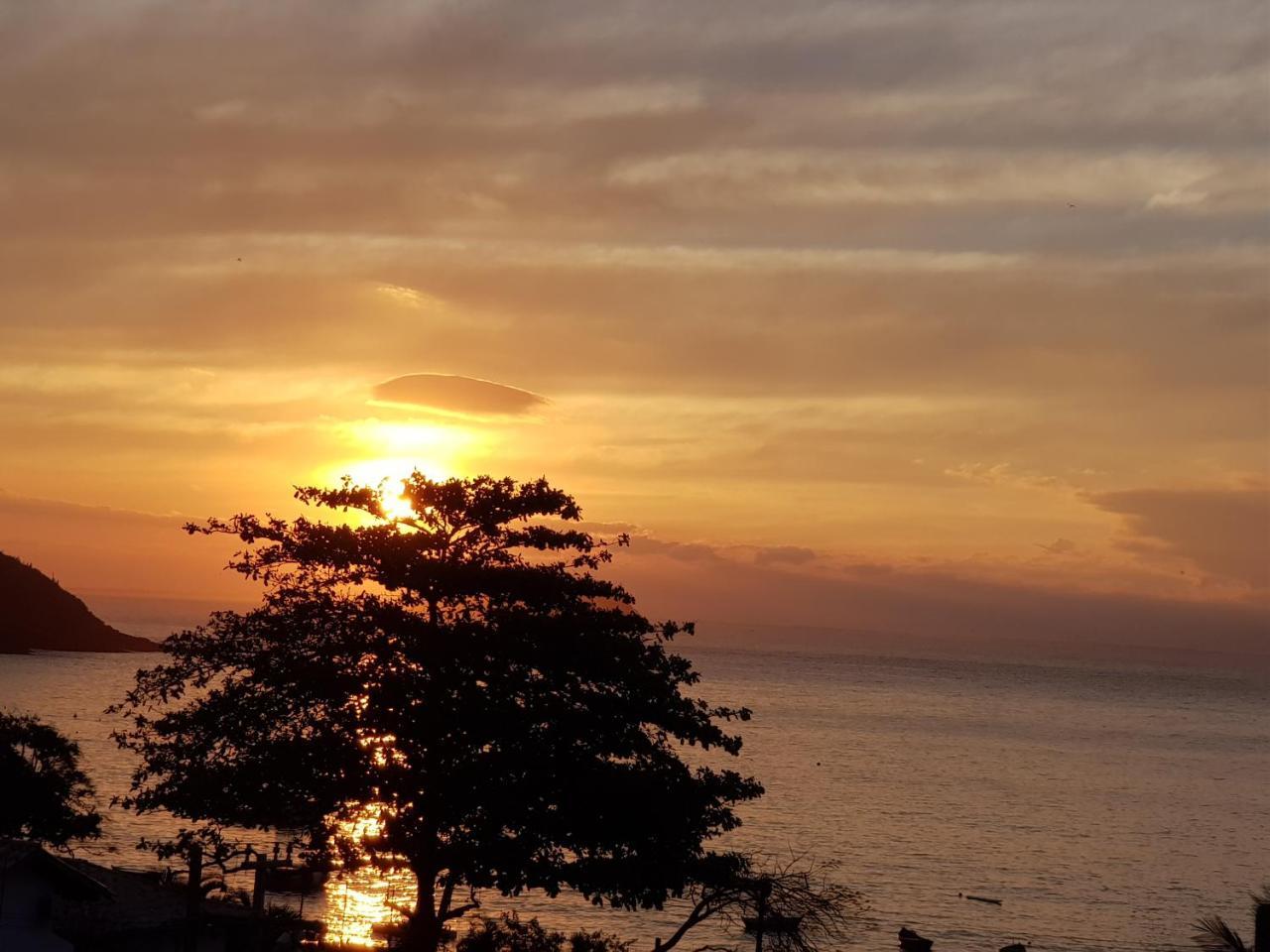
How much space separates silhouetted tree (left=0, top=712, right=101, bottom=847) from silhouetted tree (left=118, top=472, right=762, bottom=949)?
743 inches

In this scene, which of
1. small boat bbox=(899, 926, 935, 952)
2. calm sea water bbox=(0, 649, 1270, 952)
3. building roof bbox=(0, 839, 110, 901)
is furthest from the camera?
calm sea water bbox=(0, 649, 1270, 952)

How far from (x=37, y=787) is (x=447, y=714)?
25.3 meters

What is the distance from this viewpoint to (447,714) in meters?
25.7

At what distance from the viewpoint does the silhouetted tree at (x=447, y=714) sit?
25953 millimetres

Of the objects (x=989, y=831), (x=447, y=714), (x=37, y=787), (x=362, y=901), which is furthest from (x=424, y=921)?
(x=989, y=831)

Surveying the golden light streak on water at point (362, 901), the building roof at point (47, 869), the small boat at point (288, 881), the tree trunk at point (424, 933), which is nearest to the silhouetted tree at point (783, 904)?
the tree trunk at point (424, 933)

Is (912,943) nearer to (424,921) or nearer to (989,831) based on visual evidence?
(424,921)

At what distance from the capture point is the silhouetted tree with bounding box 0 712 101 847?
141ft

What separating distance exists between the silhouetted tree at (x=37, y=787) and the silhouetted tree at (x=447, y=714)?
18.9m

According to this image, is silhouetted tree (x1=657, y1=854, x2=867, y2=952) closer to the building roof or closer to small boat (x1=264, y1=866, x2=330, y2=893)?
the building roof

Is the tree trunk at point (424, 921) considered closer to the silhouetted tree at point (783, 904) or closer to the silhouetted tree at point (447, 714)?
the silhouetted tree at point (447, 714)

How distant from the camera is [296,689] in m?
26.8

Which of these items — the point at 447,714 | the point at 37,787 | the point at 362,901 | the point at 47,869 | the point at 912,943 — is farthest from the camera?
the point at 362,901

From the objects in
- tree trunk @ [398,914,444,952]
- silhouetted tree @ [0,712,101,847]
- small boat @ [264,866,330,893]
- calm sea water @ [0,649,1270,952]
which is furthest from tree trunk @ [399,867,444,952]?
small boat @ [264,866,330,893]
